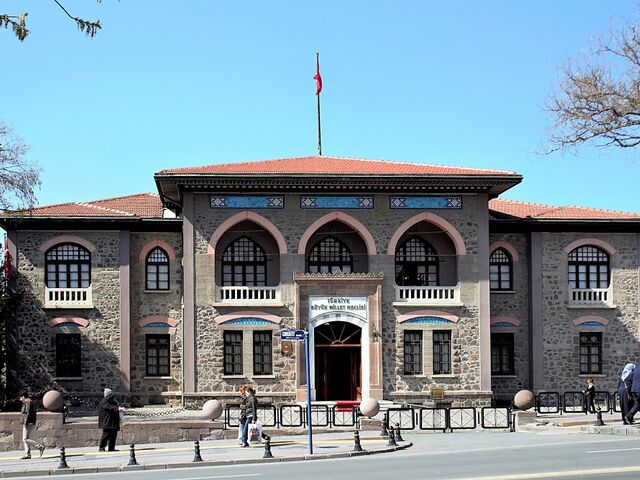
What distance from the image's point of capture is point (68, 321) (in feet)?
133

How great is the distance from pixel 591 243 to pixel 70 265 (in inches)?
775

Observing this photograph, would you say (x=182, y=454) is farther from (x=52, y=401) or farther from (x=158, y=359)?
(x=158, y=359)

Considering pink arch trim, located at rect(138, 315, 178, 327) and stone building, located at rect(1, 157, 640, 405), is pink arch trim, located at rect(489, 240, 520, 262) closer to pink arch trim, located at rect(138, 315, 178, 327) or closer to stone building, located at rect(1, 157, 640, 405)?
stone building, located at rect(1, 157, 640, 405)

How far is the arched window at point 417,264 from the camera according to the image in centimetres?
4116

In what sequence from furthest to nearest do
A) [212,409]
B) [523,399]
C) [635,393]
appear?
[523,399], [212,409], [635,393]

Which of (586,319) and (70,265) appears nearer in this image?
(70,265)

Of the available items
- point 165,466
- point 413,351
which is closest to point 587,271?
point 413,351

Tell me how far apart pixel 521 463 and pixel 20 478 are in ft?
31.3

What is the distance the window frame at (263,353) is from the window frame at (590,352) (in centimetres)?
1187

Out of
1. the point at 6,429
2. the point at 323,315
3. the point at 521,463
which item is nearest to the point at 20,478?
the point at 6,429

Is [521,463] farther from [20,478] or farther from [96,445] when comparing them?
[96,445]

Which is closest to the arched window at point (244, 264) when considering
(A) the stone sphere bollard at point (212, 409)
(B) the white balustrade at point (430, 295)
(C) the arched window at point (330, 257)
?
(C) the arched window at point (330, 257)

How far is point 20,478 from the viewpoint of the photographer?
70.3ft

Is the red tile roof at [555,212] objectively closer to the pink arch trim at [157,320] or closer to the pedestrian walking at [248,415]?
the pink arch trim at [157,320]
